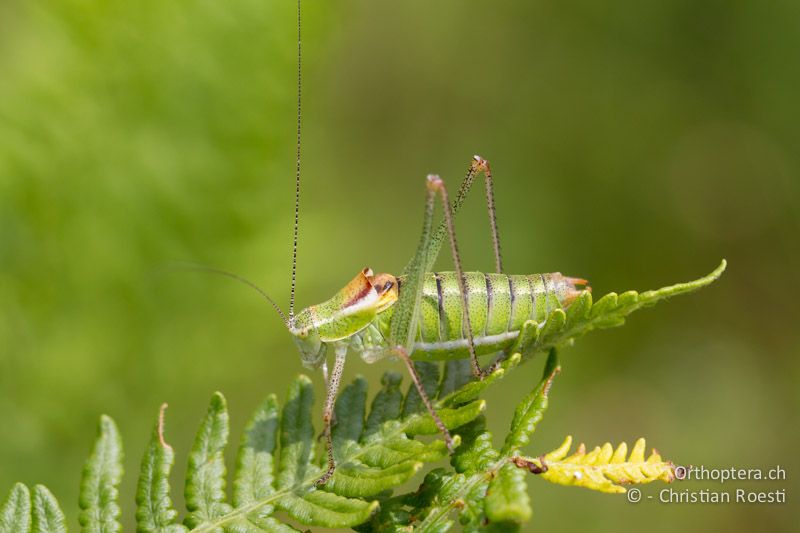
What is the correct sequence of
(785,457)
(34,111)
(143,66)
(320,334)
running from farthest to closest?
(785,457) → (143,66) → (34,111) → (320,334)

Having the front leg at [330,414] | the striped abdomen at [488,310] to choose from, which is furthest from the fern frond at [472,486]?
the striped abdomen at [488,310]

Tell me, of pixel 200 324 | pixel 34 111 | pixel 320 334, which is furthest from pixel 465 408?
pixel 34 111

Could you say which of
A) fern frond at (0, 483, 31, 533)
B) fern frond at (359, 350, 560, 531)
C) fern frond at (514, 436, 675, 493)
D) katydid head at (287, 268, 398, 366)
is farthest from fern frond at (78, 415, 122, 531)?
fern frond at (514, 436, 675, 493)

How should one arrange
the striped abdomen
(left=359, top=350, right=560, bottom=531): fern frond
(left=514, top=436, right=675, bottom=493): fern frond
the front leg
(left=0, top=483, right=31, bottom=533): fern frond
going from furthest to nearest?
the striped abdomen → the front leg → (left=0, top=483, right=31, bottom=533): fern frond → (left=514, top=436, right=675, bottom=493): fern frond → (left=359, top=350, right=560, bottom=531): fern frond

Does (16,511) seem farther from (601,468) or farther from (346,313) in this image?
(601,468)

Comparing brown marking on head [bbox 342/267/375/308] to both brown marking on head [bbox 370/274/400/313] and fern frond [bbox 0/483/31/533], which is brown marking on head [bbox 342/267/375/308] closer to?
brown marking on head [bbox 370/274/400/313]

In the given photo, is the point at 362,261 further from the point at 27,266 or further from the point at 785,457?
the point at 785,457

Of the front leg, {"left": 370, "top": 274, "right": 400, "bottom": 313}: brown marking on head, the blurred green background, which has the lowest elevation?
the front leg

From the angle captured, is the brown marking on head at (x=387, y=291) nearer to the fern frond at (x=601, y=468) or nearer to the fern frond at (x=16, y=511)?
the fern frond at (x=601, y=468)
